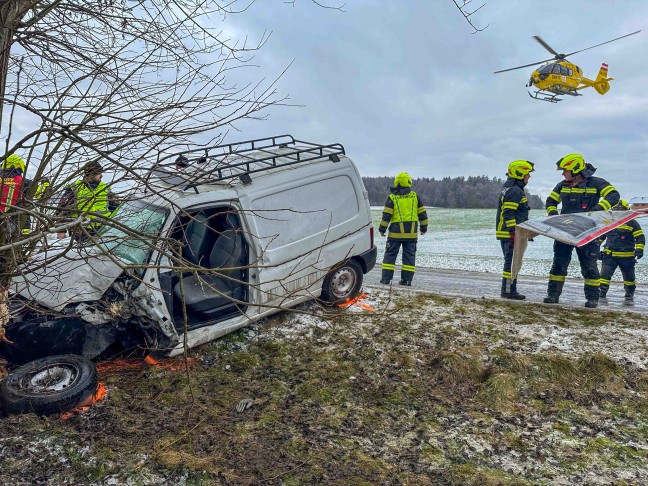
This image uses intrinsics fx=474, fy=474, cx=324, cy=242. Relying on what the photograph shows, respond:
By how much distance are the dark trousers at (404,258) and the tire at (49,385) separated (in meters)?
5.84

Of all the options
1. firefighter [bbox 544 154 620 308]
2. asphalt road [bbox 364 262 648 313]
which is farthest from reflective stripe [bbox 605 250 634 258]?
firefighter [bbox 544 154 620 308]

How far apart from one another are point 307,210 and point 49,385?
333 centimetres

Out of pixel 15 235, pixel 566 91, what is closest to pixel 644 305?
pixel 15 235

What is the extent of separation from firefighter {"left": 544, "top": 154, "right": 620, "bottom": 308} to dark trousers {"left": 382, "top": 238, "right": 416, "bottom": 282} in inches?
95.7

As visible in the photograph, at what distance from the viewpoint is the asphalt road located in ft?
24.5

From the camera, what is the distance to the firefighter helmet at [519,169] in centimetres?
750

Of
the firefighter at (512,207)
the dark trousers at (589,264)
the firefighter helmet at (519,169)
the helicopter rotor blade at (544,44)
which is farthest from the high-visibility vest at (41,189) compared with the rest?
the helicopter rotor blade at (544,44)

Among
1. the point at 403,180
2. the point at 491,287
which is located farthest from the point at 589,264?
the point at 403,180

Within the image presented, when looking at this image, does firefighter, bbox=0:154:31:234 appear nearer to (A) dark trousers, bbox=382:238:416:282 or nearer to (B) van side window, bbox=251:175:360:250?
(B) van side window, bbox=251:175:360:250

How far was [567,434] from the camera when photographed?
3.73 m

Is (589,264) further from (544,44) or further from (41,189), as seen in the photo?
(544,44)

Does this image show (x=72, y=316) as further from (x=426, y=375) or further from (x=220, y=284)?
(x=426, y=375)

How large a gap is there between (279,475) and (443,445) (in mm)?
1283

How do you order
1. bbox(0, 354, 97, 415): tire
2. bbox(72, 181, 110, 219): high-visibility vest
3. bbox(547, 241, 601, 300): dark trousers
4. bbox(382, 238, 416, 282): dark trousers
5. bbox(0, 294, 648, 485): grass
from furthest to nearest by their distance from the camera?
bbox(382, 238, 416, 282): dark trousers < bbox(547, 241, 601, 300): dark trousers < bbox(0, 354, 97, 415): tire < bbox(72, 181, 110, 219): high-visibility vest < bbox(0, 294, 648, 485): grass
